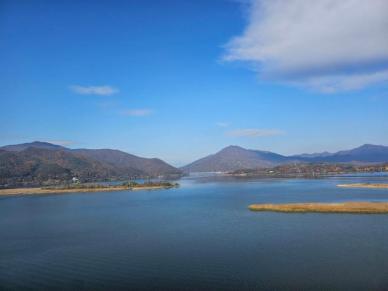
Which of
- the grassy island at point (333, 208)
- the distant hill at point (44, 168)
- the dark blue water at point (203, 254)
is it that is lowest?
the dark blue water at point (203, 254)

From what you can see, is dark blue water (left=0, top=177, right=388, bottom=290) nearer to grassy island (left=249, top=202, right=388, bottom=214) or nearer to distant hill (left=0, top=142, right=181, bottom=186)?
grassy island (left=249, top=202, right=388, bottom=214)

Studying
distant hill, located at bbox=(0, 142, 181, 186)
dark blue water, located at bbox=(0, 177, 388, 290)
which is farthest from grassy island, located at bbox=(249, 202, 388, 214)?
distant hill, located at bbox=(0, 142, 181, 186)

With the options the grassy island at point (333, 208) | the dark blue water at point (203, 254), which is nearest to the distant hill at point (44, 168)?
the grassy island at point (333, 208)

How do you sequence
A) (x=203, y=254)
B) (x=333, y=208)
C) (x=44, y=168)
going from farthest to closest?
(x=44, y=168) < (x=333, y=208) < (x=203, y=254)

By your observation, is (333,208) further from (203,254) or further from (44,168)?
(44,168)

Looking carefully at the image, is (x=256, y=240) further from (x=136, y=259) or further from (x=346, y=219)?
(x=346, y=219)

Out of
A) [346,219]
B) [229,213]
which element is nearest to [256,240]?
[346,219]

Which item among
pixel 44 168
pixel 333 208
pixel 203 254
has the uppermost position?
pixel 44 168

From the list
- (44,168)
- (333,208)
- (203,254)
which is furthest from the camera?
(44,168)

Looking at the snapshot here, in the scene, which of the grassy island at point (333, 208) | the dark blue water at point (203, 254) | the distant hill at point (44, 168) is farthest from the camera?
the distant hill at point (44, 168)

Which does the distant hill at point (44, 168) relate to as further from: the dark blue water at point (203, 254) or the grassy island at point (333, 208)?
the dark blue water at point (203, 254)

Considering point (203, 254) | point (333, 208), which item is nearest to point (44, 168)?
point (333, 208)
